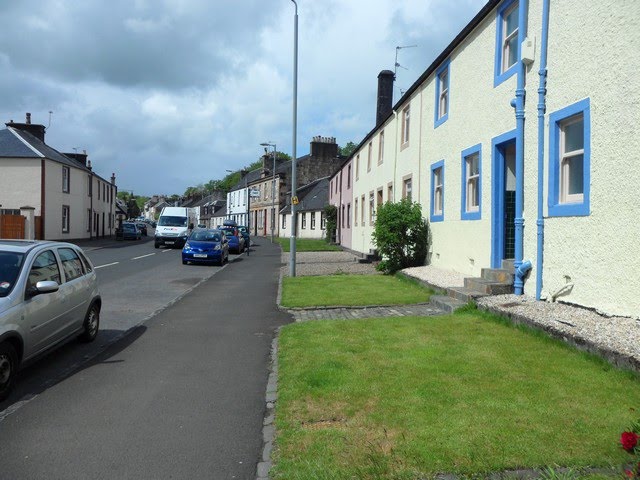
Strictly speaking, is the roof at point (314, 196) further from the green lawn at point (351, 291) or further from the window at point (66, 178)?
the green lawn at point (351, 291)

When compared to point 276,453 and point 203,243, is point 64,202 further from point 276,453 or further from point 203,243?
point 276,453

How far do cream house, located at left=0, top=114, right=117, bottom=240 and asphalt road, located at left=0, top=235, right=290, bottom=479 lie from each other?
32863 millimetres

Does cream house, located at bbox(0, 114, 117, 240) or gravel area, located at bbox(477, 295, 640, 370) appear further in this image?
cream house, located at bbox(0, 114, 117, 240)

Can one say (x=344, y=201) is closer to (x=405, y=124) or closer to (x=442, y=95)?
(x=405, y=124)

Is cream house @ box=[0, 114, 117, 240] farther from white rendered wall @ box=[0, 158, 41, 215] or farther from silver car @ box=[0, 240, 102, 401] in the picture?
silver car @ box=[0, 240, 102, 401]

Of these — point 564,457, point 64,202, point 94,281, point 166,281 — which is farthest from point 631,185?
point 64,202

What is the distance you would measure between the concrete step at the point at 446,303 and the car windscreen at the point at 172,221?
29.1m

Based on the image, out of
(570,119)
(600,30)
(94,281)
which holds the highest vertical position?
(600,30)

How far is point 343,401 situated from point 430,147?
12348mm

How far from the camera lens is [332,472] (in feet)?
11.8

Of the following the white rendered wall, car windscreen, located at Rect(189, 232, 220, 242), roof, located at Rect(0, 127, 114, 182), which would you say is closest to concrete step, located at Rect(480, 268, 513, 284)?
car windscreen, located at Rect(189, 232, 220, 242)

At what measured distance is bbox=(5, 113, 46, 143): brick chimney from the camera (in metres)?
41.6

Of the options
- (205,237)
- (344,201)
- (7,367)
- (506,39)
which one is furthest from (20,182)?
(7,367)

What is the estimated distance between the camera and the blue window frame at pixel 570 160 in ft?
26.3
